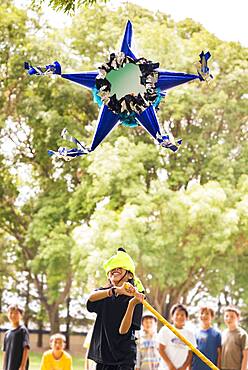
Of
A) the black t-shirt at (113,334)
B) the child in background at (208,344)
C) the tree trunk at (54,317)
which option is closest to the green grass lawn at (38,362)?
the tree trunk at (54,317)

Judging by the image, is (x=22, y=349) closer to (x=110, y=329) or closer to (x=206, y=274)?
(x=110, y=329)

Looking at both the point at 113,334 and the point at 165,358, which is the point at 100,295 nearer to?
the point at 113,334

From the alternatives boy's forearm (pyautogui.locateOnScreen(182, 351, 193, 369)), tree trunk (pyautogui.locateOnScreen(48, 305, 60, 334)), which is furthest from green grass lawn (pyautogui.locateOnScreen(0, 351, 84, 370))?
boy's forearm (pyautogui.locateOnScreen(182, 351, 193, 369))

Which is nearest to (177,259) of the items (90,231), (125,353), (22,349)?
(90,231)

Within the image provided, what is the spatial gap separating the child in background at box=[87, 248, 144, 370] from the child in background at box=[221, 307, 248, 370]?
1.26 meters

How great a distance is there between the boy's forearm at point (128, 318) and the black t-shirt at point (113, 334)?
3 centimetres

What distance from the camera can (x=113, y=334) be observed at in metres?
2.72

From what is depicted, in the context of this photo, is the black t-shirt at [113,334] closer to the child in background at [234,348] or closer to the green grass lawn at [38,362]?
the child in background at [234,348]

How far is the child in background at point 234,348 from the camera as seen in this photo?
3928mm

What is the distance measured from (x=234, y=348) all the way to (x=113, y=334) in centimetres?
137

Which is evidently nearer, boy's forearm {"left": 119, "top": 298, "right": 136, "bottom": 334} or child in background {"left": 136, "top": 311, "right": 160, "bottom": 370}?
boy's forearm {"left": 119, "top": 298, "right": 136, "bottom": 334}

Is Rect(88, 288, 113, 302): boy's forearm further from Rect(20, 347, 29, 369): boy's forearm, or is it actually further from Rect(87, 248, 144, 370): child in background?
Rect(20, 347, 29, 369): boy's forearm

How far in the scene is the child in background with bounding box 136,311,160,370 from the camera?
13.6ft

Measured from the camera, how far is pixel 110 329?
8.95ft
